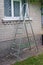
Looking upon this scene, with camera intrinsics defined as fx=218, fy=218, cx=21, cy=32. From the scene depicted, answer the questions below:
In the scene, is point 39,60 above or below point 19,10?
below

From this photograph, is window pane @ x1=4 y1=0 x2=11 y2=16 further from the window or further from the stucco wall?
the stucco wall

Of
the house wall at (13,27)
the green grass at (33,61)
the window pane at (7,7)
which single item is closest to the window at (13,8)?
the window pane at (7,7)

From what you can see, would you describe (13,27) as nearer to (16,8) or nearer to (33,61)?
(16,8)

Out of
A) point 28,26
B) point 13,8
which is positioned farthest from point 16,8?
point 28,26

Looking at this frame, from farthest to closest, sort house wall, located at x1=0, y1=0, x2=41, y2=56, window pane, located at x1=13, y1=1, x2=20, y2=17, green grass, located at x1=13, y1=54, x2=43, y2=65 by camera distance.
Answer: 1. window pane, located at x1=13, y1=1, x2=20, y2=17
2. house wall, located at x1=0, y1=0, x2=41, y2=56
3. green grass, located at x1=13, y1=54, x2=43, y2=65

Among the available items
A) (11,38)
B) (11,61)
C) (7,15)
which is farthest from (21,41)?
(11,61)

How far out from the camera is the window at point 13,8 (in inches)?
375

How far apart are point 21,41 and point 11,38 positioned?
2.91 ft

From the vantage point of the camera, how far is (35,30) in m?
11.6

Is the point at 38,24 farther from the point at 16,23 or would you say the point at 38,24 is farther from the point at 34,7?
the point at 16,23

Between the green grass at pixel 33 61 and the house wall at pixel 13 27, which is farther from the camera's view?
the house wall at pixel 13 27

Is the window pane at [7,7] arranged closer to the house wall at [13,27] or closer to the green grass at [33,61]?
the house wall at [13,27]

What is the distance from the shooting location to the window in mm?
9530

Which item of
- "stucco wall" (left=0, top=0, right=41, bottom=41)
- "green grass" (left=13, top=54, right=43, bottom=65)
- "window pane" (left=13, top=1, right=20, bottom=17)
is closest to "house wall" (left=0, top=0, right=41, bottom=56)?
"stucco wall" (left=0, top=0, right=41, bottom=41)
